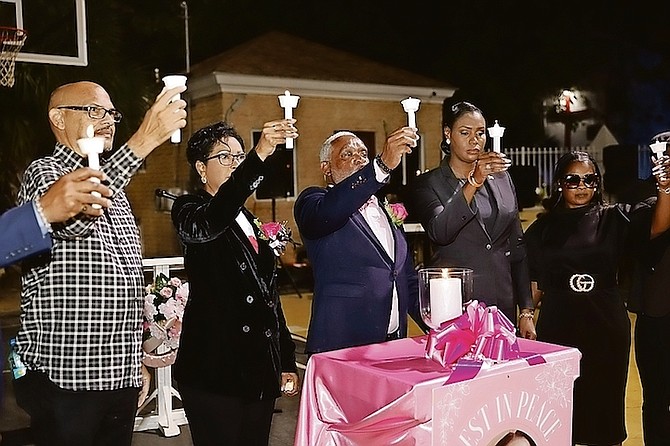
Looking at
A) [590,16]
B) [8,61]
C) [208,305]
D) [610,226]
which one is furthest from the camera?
[590,16]

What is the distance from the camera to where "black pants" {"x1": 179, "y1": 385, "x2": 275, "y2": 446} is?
7.78 feet

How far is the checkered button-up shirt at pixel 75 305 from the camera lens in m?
1.99

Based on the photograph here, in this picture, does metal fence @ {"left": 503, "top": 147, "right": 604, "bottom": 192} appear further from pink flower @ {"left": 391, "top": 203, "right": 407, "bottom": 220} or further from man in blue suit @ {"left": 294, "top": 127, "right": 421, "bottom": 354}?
man in blue suit @ {"left": 294, "top": 127, "right": 421, "bottom": 354}

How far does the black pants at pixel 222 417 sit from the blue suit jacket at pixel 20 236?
3.35 ft

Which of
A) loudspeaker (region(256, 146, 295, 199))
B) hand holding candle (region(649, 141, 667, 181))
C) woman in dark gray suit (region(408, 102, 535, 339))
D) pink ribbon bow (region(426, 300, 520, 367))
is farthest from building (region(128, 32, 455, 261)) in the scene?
pink ribbon bow (region(426, 300, 520, 367))

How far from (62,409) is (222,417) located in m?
0.53

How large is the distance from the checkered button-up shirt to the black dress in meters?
1.90

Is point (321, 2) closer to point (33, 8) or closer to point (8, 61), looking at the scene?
point (33, 8)

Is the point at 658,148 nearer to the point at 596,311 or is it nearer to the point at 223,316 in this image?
the point at 596,311

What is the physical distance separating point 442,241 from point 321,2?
18540mm

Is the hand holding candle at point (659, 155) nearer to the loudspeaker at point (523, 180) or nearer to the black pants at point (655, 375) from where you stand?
the black pants at point (655, 375)

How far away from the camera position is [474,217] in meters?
2.95

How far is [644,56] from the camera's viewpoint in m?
18.8

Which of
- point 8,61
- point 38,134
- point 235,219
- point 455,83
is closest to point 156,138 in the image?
point 235,219
